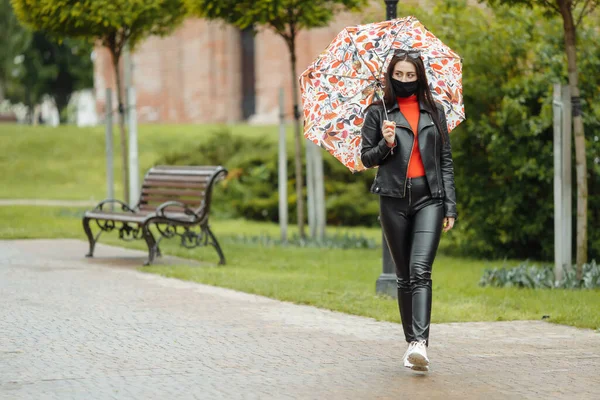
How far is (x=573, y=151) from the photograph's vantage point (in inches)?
505

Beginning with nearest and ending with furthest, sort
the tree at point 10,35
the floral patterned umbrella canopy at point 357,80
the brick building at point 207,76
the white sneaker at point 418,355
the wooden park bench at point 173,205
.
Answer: the white sneaker at point 418,355, the floral patterned umbrella canopy at point 357,80, the wooden park bench at point 173,205, the brick building at point 207,76, the tree at point 10,35

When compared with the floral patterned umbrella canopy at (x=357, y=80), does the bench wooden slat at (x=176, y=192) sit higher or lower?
lower

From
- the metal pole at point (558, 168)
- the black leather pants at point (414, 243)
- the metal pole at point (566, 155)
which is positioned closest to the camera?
the black leather pants at point (414, 243)

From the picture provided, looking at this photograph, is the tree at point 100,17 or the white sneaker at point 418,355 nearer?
the white sneaker at point 418,355

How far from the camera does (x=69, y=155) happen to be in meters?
35.3

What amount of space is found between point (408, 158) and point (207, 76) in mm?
43154

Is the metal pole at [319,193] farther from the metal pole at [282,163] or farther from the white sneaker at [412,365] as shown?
the white sneaker at [412,365]

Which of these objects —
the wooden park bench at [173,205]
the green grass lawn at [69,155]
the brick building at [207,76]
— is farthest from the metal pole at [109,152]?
the brick building at [207,76]

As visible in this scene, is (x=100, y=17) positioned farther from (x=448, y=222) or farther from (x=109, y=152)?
(x=448, y=222)

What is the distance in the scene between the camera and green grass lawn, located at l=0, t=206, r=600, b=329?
9.23 meters

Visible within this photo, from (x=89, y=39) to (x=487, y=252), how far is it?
284 inches

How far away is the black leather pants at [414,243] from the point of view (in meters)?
6.64

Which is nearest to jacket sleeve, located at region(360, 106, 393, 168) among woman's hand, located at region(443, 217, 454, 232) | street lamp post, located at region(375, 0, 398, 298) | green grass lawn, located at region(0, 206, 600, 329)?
woman's hand, located at region(443, 217, 454, 232)

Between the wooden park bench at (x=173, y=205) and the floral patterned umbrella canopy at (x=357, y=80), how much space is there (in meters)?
4.95
